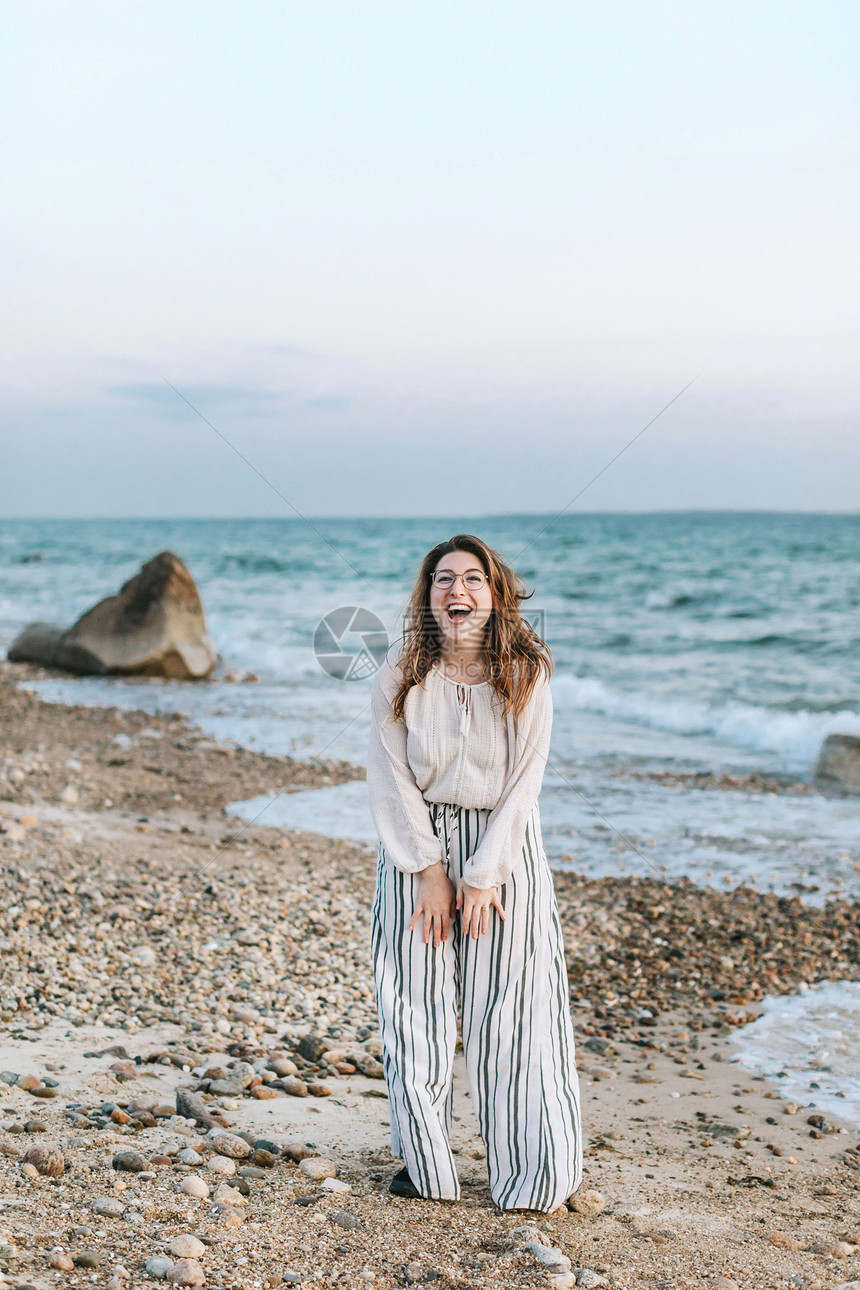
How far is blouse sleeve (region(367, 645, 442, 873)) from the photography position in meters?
3.15

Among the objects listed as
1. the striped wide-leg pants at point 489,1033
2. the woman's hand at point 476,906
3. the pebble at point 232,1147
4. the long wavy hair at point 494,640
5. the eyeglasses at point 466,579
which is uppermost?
the eyeglasses at point 466,579

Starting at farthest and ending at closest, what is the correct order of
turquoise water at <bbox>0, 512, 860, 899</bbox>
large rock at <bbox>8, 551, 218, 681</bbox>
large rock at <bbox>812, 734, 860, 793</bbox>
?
large rock at <bbox>8, 551, 218, 681</bbox>, large rock at <bbox>812, 734, 860, 793</bbox>, turquoise water at <bbox>0, 512, 860, 899</bbox>

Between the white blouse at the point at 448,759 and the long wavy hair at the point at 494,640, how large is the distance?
0.09ft

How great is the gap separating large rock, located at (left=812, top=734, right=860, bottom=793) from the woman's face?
772cm

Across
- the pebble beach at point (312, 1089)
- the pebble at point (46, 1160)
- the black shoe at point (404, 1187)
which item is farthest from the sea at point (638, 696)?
the pebble at point (46, 1160)

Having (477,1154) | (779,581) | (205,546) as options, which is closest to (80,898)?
(477,1154)

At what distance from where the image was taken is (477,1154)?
361cm

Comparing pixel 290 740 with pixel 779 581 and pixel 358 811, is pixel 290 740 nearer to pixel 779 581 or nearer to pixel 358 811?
pixel 358 811

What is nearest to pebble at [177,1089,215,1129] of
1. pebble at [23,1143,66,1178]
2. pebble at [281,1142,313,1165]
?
pebble at [281,1142,313,1165]

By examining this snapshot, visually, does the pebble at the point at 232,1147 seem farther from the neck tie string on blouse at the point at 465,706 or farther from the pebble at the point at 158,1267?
A: the neck tie string on blouse at the point at 465,706

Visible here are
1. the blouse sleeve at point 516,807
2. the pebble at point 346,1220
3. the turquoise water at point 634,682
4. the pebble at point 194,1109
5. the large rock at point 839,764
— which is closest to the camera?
the pebble at point 346,1220

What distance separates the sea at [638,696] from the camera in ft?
23.5

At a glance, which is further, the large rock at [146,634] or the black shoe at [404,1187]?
the large rock at [146,634]

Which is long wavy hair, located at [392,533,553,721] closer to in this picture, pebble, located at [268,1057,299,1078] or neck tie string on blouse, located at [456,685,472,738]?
neck tie string on blouse, located at [456,685,472,738]
